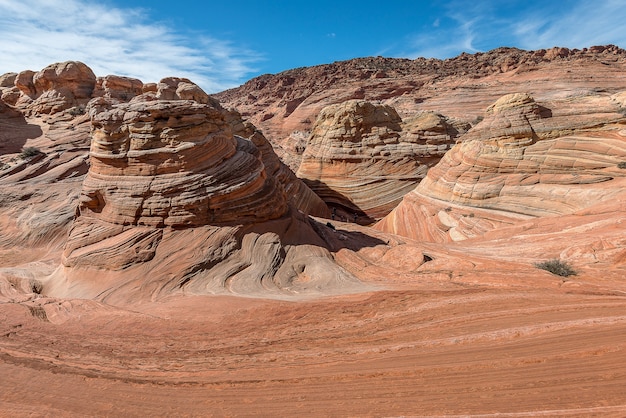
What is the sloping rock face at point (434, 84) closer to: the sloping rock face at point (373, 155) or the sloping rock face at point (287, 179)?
the sloping rock face at point (373, 155)

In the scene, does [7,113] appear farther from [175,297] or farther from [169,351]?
[169,351]

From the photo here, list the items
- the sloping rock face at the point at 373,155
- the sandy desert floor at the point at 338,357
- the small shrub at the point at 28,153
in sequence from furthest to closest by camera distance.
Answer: the sloping rock face at the point at 373,155, the small shrub at the point at 28,153, the sandy desert floor at the point at 338,357

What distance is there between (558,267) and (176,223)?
842 centimetres

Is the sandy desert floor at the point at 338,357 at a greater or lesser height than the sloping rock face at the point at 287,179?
lesser

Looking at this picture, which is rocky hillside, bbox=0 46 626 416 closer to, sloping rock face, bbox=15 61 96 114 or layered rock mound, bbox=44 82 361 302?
layered rock mound, bbox=44 82 361 302

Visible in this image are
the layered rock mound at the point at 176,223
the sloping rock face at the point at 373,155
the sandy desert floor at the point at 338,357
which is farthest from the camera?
the sloping rock face at the point at 373,155

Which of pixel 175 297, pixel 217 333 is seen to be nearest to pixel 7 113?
pixel 175 297

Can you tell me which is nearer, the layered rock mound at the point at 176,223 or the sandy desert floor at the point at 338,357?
the sandy desert floor at the point at 338,357

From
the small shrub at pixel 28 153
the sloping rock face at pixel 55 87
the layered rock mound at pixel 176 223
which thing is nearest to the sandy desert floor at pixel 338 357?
the layered rock mound at pixel 176 223

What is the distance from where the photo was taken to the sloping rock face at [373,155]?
22.5m

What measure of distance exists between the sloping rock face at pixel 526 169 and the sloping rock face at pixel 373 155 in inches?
249

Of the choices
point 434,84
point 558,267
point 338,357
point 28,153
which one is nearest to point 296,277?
point 338,357

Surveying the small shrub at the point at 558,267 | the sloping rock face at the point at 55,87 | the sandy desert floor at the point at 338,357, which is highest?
the sloping rock face at the point at 55,87

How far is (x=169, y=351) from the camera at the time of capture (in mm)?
4672
